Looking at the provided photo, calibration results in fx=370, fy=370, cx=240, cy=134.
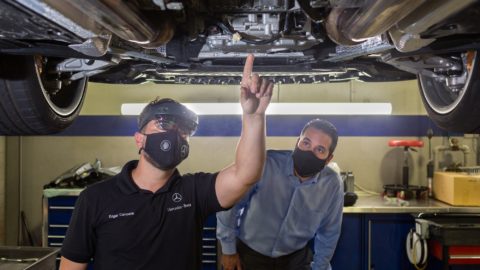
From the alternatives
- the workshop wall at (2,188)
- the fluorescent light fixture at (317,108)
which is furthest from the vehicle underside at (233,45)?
the workshop wall at (2,188)

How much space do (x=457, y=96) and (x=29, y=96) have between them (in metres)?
1.88

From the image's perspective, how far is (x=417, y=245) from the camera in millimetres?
3049

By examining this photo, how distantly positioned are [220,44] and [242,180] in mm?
675

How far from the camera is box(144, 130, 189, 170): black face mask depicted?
4.80 ft

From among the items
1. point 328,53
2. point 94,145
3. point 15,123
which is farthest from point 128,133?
point 328,53

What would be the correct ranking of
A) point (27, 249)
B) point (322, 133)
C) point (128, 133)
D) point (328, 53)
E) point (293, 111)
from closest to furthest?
1. point (328, 53)
2. point (322, 133)
3. point (27, 249)
4. point (293, 111)
5. point (128, 133)

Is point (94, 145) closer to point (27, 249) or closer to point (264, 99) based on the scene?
point (27, 249)

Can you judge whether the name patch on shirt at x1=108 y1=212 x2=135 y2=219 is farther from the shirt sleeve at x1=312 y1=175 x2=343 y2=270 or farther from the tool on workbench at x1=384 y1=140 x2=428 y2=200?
the tool on workbench at x1=384 y1=140 x2=428 y2=200

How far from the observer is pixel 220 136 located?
13.6 ft

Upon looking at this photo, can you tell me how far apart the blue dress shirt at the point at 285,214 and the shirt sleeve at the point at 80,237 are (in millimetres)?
902

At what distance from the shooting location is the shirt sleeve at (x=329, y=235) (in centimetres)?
223

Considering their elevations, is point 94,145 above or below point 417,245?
above

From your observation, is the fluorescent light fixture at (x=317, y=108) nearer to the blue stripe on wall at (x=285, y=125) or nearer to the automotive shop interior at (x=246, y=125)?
the automotive shop interior at (x=246, y=125)

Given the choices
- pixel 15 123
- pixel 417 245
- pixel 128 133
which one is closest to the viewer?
pixel 15 123
